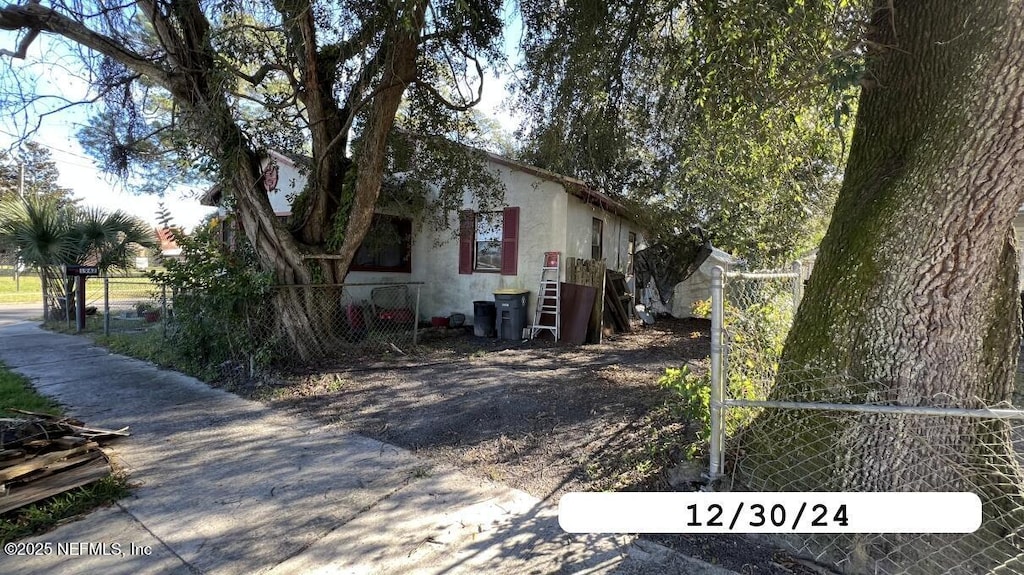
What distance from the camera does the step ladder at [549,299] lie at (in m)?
9.24

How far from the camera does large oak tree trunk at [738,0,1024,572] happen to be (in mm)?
2312

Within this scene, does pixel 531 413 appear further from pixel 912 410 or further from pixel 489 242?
pixel 489 242

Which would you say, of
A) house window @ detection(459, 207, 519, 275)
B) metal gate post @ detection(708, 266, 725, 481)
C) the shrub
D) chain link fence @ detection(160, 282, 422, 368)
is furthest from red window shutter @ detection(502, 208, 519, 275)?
metal gate post @ detection(708, 266, 725, 481)

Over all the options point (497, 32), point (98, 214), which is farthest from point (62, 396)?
point (98, 214)

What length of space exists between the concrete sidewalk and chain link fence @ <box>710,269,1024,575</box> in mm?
733

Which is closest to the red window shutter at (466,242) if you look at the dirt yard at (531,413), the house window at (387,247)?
the house window at (387,247)

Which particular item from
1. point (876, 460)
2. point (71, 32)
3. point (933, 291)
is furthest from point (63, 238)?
point (933, 291)

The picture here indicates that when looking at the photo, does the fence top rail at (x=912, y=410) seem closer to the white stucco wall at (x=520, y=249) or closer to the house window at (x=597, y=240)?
the white stucco wall at (x=520, y=249)

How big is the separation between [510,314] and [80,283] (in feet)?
32.9

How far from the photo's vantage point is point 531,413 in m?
4.80

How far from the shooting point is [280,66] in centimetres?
693

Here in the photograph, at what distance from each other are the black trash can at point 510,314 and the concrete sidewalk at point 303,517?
5.18m

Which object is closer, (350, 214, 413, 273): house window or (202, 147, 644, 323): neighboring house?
(202, 147, 644, 323): neighboring house

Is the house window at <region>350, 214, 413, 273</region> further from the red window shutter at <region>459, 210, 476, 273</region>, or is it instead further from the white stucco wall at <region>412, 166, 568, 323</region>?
the red window shutter at <region>459, 210, 476, 273</region>
